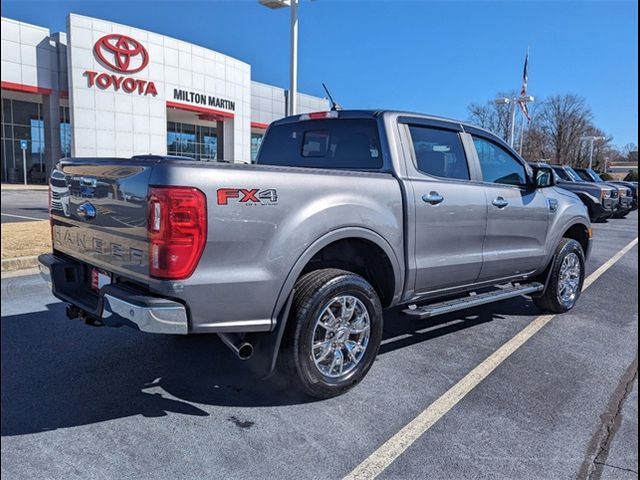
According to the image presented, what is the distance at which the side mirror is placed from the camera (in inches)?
206

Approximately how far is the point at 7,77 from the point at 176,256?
31022 millimetres

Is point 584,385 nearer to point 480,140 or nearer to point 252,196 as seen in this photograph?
point 480,140

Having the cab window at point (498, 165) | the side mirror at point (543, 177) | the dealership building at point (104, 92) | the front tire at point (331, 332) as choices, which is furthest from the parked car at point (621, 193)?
the front tire at point (331, 332)

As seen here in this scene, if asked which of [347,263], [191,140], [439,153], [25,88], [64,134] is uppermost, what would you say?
[25,88]

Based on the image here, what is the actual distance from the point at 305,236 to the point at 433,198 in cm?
132

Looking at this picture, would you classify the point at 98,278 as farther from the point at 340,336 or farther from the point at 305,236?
the point at 340,336

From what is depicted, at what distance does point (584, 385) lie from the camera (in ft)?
12.6

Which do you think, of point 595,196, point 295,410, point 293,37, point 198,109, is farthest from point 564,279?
point 198,109

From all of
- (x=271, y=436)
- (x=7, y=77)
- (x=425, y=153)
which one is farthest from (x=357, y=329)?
(x=7, y=77)

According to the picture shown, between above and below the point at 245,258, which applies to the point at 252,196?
above

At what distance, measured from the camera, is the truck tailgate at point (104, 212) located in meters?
2.86

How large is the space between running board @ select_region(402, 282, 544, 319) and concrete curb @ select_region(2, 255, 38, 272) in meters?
5.20

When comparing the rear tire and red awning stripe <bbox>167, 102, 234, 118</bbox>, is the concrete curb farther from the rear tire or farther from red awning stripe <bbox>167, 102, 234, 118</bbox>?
red awning stripe <bbox>167, 102, 234, 118</bbox>

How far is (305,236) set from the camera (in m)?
3.18
